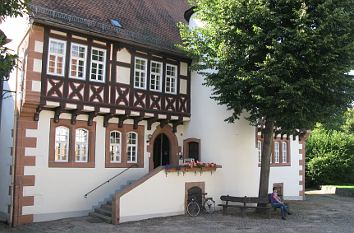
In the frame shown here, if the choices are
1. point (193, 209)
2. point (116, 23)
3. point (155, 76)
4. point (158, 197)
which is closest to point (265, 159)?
point (193, 209)

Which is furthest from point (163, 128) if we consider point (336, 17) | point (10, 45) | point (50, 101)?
point (336, 17)

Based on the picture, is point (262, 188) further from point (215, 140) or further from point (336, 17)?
point (336, 17)

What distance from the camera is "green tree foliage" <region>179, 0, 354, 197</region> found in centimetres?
1584

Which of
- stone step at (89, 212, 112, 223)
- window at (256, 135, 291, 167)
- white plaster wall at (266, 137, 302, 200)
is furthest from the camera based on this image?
window at (256, 135, 291, 167)

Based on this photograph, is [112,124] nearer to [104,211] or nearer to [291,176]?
[104,211]

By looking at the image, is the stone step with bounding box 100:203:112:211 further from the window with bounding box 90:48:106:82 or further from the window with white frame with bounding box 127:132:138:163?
the window with bounding box 90:48:106:82

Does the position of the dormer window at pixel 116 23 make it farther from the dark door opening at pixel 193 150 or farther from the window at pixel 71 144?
the dark door opening at pixel 193 150

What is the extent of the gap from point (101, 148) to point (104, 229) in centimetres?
→ 442

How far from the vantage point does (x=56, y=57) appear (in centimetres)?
1689

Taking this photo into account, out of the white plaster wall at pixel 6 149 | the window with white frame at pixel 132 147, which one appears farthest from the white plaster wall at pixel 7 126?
the window with white frame at pixel 132 147

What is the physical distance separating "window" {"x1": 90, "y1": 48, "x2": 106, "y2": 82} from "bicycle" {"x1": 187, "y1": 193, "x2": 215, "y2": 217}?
5.99m

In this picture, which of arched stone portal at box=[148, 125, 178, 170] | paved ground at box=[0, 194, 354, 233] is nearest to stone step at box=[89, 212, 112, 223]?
paved ground at box=[0, 194, 354, 233]

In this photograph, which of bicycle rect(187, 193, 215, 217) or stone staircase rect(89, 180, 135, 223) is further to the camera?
bicycle rect(187, 193, 215, 217)

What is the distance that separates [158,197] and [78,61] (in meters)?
5.96
